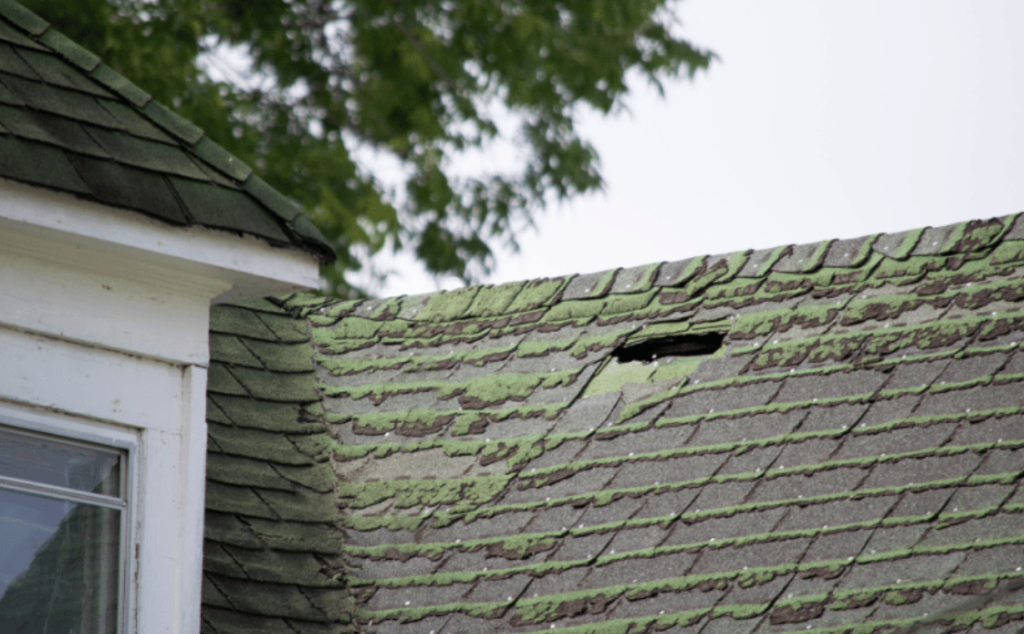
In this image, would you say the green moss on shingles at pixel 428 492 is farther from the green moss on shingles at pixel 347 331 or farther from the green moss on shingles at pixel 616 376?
the green moss on shingles at pixel 347 331

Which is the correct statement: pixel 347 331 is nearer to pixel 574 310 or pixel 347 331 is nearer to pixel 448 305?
pixel 448 305

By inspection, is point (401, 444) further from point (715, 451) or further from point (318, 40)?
point (318, 40)

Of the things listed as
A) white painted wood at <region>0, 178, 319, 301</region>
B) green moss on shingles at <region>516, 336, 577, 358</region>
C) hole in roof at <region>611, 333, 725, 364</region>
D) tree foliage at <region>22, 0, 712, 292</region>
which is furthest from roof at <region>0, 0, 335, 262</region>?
tree foliage at <region>22, 0, 712, 292</region>

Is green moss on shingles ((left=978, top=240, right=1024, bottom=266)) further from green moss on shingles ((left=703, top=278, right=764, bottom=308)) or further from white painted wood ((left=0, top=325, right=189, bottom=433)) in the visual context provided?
white painted wood ((left=0, top=325, right=189, bottom=433))

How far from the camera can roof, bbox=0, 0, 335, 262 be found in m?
3.14

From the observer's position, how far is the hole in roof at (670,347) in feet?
14.3

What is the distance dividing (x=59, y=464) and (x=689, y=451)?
2.03 metres

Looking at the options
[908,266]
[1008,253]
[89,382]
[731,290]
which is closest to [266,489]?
[89,382]

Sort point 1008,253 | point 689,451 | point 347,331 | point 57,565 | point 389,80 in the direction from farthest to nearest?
point 389,80, point 347,331, point 1008,253, point 689,451, point 57,565

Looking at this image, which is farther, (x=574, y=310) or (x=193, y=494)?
(x=574, y=310)

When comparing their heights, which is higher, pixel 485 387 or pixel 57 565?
pixel 485 387

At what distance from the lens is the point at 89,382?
322 centimetres

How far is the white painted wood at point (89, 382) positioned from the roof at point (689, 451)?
2.32 feet

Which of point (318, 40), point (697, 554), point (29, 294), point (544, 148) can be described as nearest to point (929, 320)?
point (697, 554)
